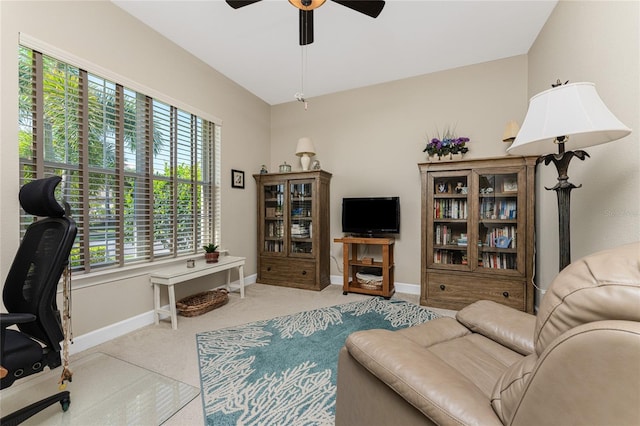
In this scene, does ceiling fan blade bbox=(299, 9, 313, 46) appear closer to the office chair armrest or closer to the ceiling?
the ceiling

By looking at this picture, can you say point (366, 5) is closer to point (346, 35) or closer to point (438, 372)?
point (346, 35)

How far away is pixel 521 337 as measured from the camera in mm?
1290

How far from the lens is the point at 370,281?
→ 363 centimetres

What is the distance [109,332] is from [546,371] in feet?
→ 9.68

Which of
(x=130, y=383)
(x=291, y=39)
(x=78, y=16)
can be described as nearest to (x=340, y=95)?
(x=291, y=39)

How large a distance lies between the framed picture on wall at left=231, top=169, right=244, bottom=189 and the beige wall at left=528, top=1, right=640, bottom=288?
11.6ft

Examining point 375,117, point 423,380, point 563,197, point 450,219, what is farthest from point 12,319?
point 375,117

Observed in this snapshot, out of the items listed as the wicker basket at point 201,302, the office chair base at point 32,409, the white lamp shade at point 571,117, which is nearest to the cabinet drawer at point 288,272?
the wicker basket at point 201,302

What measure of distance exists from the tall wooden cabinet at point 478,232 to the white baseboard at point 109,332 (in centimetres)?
291

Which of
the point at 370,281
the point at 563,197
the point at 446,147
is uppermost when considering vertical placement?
the point at 446,147

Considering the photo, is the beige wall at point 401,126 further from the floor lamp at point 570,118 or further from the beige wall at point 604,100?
the floor lamp at point 570,118

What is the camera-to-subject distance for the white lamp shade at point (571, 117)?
3.91 ft

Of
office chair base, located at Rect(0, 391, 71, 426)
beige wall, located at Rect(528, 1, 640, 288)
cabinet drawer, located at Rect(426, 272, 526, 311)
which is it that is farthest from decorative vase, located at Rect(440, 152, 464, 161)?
office chair base, located at Rect(0, 391, 71, 426)

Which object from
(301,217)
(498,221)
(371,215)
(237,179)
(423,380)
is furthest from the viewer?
(301,217)
